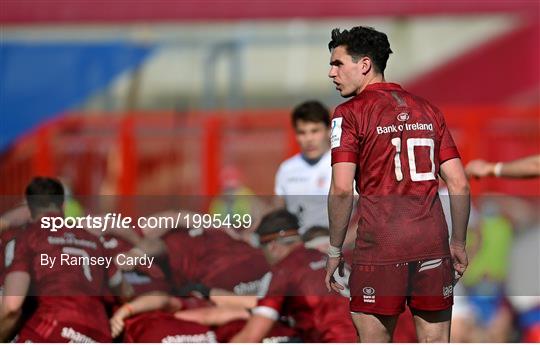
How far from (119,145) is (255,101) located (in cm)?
283

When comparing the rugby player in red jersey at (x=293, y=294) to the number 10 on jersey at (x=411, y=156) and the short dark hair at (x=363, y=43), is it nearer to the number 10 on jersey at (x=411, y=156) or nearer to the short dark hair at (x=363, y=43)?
the number 10 on jersey at (x=411, y=156)

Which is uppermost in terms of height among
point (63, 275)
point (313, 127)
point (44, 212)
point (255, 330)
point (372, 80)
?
point (372, 80)

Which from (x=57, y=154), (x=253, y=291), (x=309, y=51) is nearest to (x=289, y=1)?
(x=309, y=51)

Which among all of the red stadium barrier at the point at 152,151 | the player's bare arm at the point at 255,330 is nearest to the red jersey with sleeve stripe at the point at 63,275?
the player's bare arm at the point at 255,330

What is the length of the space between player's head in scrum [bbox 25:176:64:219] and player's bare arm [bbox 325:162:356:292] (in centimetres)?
150

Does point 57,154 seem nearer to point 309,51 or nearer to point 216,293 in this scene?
point 309,51

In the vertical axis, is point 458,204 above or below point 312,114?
below

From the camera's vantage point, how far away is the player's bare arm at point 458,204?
512 cm

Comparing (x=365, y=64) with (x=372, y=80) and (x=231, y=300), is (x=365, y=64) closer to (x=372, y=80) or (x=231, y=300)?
(x=372, y=80)

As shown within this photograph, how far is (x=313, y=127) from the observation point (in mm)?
7617

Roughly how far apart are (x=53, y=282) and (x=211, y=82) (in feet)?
27.4

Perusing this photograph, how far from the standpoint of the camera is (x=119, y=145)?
1209cm

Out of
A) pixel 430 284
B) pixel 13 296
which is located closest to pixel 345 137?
pixel 430 284

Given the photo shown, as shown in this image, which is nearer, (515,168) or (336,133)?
(336,133)
